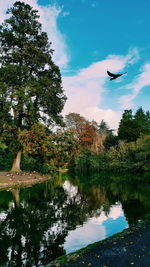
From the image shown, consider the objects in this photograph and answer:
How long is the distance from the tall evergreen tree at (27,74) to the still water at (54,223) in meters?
12.8

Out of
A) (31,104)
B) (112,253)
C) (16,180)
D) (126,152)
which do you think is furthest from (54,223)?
(126,152)

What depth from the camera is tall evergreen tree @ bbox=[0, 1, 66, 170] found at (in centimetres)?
2638

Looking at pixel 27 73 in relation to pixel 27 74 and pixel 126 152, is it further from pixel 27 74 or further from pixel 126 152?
pixel 126 152

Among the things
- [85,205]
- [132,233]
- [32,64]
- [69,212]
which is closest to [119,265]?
[132,233]

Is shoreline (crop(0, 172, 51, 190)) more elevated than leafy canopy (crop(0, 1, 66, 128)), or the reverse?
leafy canopy (crop(0, 1, 66, 128))

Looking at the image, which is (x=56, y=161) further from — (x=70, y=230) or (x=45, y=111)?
(x=70, y=230)

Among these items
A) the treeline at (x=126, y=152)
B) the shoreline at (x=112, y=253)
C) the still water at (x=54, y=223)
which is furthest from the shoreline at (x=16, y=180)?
the treeline at (x=126, y=152)

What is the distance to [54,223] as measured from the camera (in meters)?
11.0

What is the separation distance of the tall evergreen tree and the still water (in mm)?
12825

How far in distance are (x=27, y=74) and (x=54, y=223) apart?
22.0m

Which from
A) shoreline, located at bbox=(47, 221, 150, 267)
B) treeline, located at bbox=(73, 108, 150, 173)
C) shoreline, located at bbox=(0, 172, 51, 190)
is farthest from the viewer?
treeline, located at bbox=(73, 108, 150, 173)

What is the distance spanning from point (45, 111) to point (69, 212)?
19215mm

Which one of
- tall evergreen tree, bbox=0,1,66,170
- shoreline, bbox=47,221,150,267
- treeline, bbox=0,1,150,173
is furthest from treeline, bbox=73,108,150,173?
shoreline, bbox=47,221,150,267

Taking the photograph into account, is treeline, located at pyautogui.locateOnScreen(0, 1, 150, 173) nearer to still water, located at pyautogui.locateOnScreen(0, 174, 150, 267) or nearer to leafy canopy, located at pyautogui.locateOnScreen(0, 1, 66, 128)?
leafy canopy, located at pyautogui.locateOnScreen(0, 1, 66, 128)
